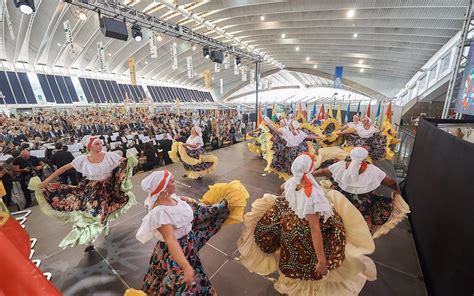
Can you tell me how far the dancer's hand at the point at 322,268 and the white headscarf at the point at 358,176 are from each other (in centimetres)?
112

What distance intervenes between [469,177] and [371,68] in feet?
78.7

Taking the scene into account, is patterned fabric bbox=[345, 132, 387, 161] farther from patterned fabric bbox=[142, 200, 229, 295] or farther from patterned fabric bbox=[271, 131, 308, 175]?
patterned fabric bbox=[142, 200, 229, 295]

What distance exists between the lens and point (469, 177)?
1.86 metres

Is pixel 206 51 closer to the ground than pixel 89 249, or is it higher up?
higher up

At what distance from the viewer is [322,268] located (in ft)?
5.28

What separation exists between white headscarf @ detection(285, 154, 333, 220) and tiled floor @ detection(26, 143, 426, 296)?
4.41 ft

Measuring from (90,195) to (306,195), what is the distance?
9.50 ft

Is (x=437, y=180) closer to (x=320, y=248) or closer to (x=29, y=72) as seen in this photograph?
(x=320, y=248)

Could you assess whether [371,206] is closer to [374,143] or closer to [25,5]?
[374,143]

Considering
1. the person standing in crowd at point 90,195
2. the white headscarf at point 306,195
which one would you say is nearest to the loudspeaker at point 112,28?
the person standing in crowd at point 90,195

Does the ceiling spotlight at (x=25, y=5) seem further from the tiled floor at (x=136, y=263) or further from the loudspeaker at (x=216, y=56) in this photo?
the loudspeaker at (x=216, y=56)

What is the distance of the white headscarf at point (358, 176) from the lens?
7.56 feet

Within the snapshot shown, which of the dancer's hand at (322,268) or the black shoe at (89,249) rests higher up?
the dancer's hand at (322,268)

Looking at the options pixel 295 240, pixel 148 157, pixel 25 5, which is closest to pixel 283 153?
pixel 295 240
